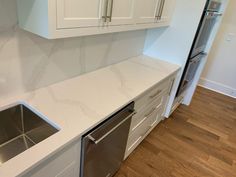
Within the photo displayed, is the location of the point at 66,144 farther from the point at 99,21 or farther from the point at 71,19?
the point at 99,21

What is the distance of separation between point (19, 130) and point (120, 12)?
1056mm

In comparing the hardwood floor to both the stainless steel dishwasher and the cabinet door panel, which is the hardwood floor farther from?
the cabinet door panel

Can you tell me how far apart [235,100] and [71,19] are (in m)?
3.70

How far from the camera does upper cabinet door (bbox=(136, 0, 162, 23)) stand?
1.50 m

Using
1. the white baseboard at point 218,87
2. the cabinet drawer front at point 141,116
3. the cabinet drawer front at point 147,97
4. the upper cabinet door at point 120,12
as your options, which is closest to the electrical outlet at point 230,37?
the white baseboard at point 218,87

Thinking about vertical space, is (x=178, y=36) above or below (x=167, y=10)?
below

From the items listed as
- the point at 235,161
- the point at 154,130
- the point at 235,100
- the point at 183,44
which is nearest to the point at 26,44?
the point at 183,44

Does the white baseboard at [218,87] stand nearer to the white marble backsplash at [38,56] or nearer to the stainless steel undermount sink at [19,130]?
the white marble backsplash at [38,56]

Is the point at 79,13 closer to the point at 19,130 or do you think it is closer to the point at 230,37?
the point at 19,130

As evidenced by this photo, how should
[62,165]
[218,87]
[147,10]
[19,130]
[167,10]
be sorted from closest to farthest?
[62,165], [19,130], [147,10], [167,10], [218,87]

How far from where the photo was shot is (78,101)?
1297 mm

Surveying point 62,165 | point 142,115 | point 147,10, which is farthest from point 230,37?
point 62,165

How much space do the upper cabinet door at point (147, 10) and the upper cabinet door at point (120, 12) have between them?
0.09 metres

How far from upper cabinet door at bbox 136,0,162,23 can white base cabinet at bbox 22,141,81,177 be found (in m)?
1.10
